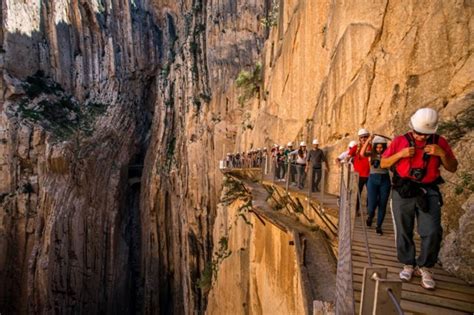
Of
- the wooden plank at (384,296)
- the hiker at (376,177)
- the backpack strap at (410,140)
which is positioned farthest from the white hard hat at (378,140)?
the wooden plank at (384,296)

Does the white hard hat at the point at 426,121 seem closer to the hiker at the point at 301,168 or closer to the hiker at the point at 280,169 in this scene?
the hiker at the point at 301,168

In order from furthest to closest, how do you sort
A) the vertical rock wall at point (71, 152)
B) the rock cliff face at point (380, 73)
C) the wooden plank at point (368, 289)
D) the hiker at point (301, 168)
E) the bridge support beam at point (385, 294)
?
the vertical rock wall at point (71, 152), the hiker at point (301, 168), the rock cliff face at point (380, 73), the wooden plank at point (368, 289), the bridge support beam at point (385, 294)

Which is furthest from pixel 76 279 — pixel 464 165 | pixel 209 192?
pixel 464 165

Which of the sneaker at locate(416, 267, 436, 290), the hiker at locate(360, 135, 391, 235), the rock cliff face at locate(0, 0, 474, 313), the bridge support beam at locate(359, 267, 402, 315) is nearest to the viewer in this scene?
the bridge support beam at locate(359, 267, 402, 315)

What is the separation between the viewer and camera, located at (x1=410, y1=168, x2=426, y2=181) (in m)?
3.04

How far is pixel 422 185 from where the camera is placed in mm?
3086

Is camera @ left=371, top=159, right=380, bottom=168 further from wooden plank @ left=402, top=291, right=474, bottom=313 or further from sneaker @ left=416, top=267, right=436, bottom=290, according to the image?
wooden plank @ left=402, top=291, right=474, bottom=313

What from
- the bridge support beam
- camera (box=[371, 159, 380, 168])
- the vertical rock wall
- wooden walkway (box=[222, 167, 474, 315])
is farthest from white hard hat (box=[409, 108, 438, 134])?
the vertical rock wall

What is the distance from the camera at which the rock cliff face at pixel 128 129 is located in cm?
2389

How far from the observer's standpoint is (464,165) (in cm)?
486

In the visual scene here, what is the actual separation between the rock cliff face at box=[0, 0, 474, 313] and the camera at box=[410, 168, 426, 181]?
404 inches

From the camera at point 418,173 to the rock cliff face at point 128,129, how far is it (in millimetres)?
10259

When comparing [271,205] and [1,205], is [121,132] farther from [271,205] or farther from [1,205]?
[271,205]

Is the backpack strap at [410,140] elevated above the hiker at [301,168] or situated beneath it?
elevated above
